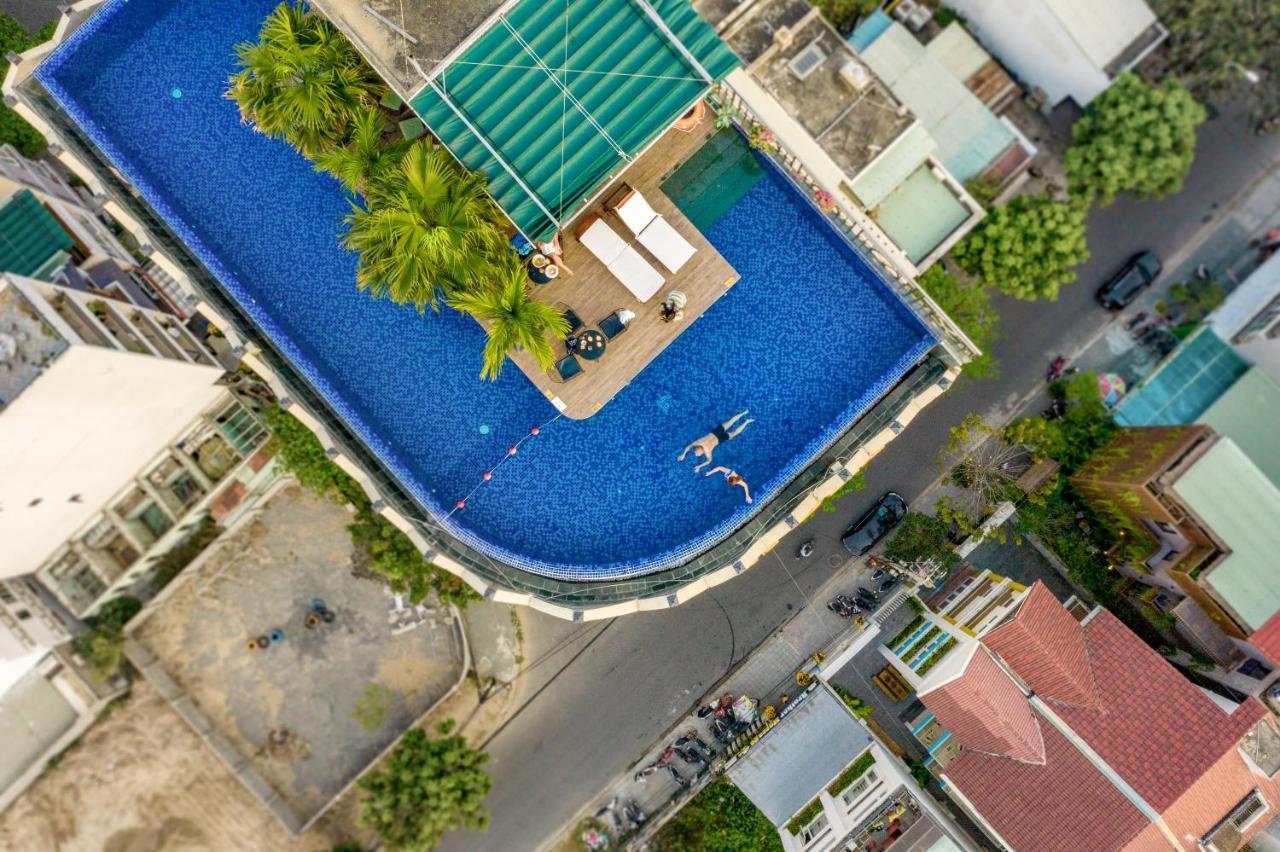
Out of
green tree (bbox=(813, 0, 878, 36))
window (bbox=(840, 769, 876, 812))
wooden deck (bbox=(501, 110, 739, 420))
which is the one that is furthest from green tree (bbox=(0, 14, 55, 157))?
window (bbox=(840, 769, 876, 812))

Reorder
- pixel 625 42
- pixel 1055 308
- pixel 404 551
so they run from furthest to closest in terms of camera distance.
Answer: pixel 1055 308 < pixel 404 551 < pixel 625 42

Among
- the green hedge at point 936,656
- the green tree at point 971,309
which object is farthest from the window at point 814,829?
the green tree at point 971,309

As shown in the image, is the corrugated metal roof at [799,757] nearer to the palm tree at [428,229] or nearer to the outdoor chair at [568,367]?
the outdoor chair at [568,367]

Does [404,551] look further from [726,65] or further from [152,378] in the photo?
[726,65]

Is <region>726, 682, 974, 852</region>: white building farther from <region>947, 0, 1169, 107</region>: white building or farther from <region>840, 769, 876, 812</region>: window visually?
<region>947, 0, 1169, 107</region>: white building

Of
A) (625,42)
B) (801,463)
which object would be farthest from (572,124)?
(801,463)

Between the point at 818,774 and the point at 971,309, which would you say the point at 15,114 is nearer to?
the point at 971,309
